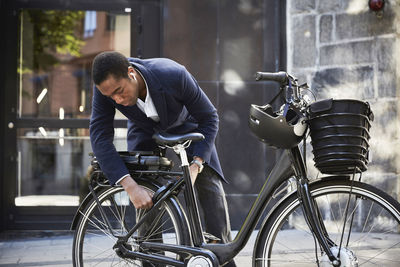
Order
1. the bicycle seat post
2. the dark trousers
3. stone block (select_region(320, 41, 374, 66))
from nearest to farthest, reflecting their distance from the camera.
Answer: the bicycle seat post, the dark trousers, stone block (select_region(320, 41, 374, 66))

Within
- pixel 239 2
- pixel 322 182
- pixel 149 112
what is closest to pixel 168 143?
pixel 149 112

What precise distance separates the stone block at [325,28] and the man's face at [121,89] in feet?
11.1

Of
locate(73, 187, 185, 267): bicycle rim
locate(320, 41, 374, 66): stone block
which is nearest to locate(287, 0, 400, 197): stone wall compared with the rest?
locate(320, 41, 374, 66): stone block

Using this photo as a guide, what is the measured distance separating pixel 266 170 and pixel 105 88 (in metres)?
3.44

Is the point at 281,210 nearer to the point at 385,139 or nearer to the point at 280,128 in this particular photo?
the point at 280,128

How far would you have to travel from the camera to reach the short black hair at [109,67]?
9.83ft

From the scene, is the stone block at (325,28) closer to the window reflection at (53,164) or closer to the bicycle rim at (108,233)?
the window reflection at (53,164)

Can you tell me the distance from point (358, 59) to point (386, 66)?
0.96ft

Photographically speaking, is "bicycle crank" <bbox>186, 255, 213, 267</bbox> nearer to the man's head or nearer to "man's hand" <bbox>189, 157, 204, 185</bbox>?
"man's hand" <bbox>189, 157, 204, 185</bbox>

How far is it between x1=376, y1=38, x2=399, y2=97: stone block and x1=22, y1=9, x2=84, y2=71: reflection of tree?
3198 mm

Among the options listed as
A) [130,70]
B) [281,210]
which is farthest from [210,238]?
[130,70]

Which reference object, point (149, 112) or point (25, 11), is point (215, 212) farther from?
point (25, 11)

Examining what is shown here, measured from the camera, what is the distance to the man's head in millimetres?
3000

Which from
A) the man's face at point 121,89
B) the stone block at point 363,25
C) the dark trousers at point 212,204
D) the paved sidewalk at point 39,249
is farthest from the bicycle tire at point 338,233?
the stone block at point 363,25
